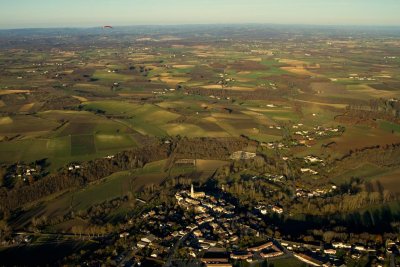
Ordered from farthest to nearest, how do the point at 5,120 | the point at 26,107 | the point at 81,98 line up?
the point at 81,98 → the point at 26,107 → the point at 5,120

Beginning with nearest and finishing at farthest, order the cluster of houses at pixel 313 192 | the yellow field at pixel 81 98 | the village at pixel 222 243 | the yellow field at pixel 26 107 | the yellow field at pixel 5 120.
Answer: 1. the village at pixel 222 243
2. the cluster of houses at pixel 313 192
3. the yellow field at pixel 5 120
4. the yellow field at pixel 26 107
5. the yellow field at pixel 81 98

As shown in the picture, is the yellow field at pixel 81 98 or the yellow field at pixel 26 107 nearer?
the yellow field at pixel 26 107

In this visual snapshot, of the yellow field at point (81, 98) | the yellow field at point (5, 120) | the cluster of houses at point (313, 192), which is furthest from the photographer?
the yellow field at point (81, 98)

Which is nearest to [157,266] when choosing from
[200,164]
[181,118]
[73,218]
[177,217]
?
[177,217]

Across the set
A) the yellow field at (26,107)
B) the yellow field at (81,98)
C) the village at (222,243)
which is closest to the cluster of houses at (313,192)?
the village at (222,243)

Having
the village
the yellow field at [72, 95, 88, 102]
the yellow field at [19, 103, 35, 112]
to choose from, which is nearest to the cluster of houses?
the village

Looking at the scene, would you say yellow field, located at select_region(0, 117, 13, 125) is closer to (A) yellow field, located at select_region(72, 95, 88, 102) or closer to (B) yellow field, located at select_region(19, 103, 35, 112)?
(B) yellow field, located at select_region(19, 103, 35, 112)

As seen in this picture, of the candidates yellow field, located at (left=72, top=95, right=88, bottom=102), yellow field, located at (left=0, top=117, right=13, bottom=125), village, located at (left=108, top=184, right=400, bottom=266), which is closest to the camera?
village, located at (left=108, top=184, right=400, bottom=266)

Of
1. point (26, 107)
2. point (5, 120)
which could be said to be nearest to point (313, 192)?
point (5, 120)

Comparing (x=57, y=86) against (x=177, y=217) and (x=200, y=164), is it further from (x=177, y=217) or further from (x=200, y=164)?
(x=177, y=217)

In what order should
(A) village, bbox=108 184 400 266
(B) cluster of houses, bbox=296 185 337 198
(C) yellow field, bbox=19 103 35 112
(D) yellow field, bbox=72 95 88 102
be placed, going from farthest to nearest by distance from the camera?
(D) yellow field, bbox=72 95 88 102
(C) yellow field, bbox=19 103 35 112
(B) cluster of houses, bbox=296 185 337 198
(A) village, bbox=108 184 400 266

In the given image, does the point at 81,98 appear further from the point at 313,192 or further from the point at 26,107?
the point at 313,192

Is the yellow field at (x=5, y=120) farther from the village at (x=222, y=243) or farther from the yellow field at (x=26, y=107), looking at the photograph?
the village at (x=222, y=243)
